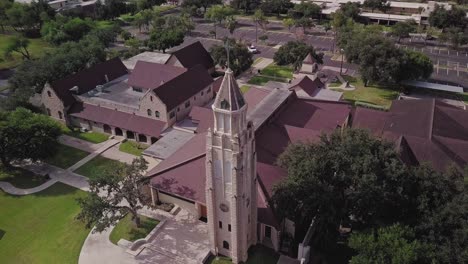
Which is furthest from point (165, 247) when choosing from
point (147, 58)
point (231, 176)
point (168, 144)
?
point (147, 58)

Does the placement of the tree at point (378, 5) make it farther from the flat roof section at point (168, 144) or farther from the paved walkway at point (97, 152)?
the paved walkway at point (97, 152)

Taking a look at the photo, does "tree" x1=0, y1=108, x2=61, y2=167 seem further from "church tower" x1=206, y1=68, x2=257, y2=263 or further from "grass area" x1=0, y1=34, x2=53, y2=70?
"grass area" x1=0, y1=34, x2=53, y2=70

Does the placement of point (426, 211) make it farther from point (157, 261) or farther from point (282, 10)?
point (282, 10)

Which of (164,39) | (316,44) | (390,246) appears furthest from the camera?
(316,44)

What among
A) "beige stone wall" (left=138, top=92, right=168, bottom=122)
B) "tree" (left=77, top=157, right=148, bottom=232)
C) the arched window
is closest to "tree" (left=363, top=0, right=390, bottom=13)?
"beige stone wall" (left=138, top=92, right=168, bottom=122)

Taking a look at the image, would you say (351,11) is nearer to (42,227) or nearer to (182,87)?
(182,87)
